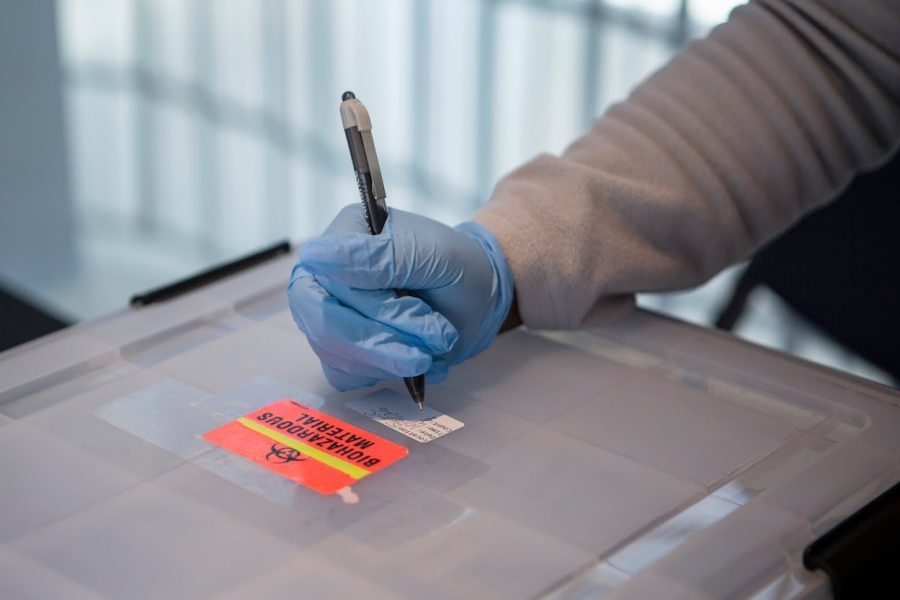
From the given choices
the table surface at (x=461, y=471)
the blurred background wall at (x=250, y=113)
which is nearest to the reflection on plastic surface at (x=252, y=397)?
the table surface at (x=461, y=471)

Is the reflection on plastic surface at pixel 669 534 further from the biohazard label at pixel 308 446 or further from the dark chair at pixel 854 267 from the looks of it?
the dark chair at pixel 854 267

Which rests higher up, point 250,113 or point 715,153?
point 715,153

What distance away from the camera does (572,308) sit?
3.04 ft

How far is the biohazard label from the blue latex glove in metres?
0.05

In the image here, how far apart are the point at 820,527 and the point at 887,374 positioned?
0.72m

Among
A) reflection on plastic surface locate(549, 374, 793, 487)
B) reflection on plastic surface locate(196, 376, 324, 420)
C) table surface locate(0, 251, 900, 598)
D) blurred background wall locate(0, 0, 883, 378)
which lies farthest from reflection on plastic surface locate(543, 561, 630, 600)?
blurred background wall locate(0, 0, 883, 378)

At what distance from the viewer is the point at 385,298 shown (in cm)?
82

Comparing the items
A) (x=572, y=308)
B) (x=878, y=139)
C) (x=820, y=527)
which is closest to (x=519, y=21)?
(x=878, y=139)

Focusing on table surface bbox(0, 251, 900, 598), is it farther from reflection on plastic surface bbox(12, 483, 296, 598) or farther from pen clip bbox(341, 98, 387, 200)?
pen clip bbox(341, 98, 387, 200)

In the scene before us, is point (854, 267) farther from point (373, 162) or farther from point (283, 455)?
point (283, 455)

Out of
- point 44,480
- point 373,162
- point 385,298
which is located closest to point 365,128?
point 373,162

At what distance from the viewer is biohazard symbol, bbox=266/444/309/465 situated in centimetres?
75

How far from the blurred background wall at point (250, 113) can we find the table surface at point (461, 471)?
3.53 feet

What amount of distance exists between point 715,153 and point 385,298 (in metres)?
0.35
